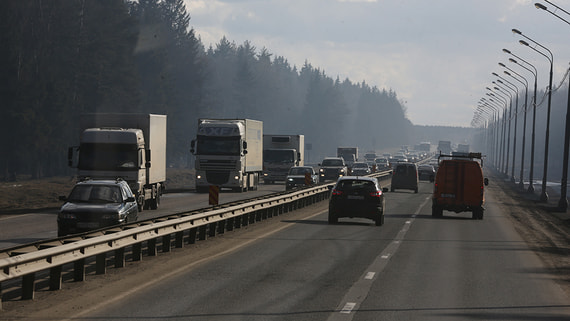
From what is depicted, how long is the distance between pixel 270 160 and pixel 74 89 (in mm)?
27953

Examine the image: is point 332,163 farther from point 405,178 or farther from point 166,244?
point 166,244

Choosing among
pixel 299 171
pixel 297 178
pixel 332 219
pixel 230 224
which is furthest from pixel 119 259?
pixel 299 171

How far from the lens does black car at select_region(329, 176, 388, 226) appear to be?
27.1 metres

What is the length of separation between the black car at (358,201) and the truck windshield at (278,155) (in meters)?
33.0

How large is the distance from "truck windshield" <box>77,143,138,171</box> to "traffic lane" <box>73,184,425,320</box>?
8103 mm

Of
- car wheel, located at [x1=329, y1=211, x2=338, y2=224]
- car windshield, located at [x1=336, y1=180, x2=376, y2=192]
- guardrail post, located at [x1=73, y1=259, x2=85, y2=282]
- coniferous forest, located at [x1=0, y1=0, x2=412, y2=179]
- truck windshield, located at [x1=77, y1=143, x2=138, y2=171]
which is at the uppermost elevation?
coniferous forest, located at [x1=0, y1=0, x2=412, y2=179]

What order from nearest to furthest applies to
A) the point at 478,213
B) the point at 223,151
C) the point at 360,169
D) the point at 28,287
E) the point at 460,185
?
1. the point at 28,287
2. the point at 460,185
3. the point at 478,213
4. the point at 223,151
5. the point at 360,169

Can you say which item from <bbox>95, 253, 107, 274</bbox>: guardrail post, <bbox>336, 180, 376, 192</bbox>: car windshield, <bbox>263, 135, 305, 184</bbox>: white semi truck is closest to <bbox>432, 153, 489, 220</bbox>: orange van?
<bbox>336, 180, 376, 192</bbox>: car windshield

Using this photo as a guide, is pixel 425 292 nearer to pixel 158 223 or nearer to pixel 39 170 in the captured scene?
pixel 158 223

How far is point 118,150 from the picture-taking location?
30.6 metres

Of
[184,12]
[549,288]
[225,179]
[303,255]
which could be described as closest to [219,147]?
[225,179]

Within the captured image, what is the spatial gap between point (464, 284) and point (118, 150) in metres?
18.3

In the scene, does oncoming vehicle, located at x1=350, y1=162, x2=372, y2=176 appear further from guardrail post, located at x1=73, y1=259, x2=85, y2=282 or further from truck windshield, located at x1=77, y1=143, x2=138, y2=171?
guardrail post, located at x1=73, y1=259, x2=85, y2=282

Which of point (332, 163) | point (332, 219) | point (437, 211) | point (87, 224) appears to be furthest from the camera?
point (332, 163)
